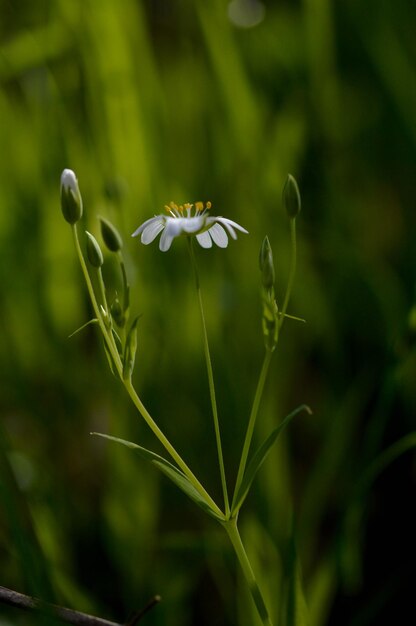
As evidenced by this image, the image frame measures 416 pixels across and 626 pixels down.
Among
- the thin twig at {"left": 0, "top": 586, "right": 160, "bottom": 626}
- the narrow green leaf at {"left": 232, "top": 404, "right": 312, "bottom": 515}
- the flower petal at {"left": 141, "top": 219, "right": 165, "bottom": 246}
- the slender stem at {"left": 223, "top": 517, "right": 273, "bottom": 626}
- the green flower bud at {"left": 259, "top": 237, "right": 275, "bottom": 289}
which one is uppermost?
the flower petal at {"left": 141, "top": 219, "right": 165, "bottom": 246}

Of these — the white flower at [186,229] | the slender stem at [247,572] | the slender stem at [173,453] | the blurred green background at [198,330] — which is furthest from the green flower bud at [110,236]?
the blurred green background at [198,330]

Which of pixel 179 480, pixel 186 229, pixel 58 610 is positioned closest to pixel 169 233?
pixel 186 229

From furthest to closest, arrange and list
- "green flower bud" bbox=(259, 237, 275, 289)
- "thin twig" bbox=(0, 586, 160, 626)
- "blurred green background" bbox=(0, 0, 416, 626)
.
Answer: "blurred green background" bbox=(0, 0, 416, 626)
"green flower bud" bbox=(259, 237, 275, 289)
"thin twig" bbox=(0, 586, 160, 626)

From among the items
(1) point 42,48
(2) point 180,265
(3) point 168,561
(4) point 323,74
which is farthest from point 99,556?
(4) point 323,74

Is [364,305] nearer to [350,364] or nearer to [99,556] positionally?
[350,364]

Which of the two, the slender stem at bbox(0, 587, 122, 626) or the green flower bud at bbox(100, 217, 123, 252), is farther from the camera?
the green flower bud at bbox(100, 217, 123, 252)

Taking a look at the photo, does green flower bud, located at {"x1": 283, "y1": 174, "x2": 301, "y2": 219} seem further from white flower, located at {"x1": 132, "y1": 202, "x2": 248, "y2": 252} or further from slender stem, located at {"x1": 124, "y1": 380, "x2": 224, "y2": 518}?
slender stem, located at {"x1": 124, "y1": 380, "x2": 224, "y2": 518}

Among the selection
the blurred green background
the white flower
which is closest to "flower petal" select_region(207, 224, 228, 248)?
the white flower
